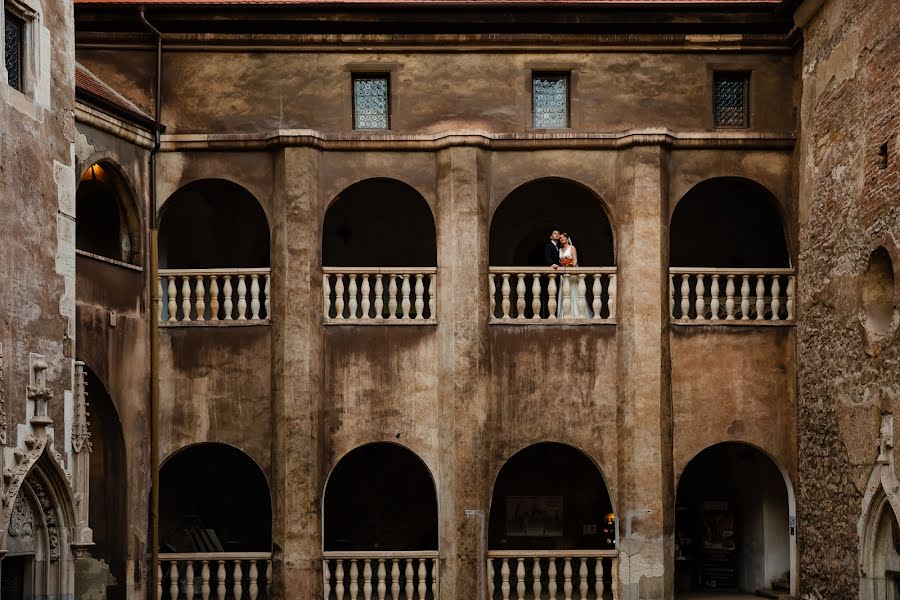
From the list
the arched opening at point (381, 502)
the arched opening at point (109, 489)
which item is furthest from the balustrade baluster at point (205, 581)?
the arched opening at point (381, 502)

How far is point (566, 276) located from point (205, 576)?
685cm

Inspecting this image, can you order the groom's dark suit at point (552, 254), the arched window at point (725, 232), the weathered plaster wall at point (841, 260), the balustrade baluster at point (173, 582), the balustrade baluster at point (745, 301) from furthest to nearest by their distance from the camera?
the arched window at point (725, 232) → the groom's dark suit at point (552, 254) → the balustrade baluster at point (745, 301) → the balustrade baluster at point (173, 582) → the weathered plaster wall at point (841, 260)

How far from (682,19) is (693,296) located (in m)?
5.05

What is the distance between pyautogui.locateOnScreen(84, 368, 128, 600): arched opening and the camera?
20188 millimetres

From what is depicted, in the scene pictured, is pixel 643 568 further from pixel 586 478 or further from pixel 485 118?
pixel 485 118

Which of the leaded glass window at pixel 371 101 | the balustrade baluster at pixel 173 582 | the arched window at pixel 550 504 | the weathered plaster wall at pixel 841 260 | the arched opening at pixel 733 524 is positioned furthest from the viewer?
the arched window at pixel 550 504

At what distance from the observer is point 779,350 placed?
851 inches

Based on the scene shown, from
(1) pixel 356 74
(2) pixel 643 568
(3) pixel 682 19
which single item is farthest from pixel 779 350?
(1) pixel 356 74

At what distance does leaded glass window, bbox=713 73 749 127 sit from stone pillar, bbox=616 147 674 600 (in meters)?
1.44

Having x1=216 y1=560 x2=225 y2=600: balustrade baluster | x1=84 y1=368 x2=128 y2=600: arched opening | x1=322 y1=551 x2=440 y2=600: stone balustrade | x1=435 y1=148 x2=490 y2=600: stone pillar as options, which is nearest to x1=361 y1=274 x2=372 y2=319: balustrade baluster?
x1=435 y1=148 x2=490 y2=600: stone pillar

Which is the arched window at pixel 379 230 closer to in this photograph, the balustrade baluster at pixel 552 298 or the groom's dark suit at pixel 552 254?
the groom's dark suit at pixel 552 254

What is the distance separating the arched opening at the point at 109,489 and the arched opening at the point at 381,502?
5.58 meters

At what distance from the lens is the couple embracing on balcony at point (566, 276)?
71.2 feet

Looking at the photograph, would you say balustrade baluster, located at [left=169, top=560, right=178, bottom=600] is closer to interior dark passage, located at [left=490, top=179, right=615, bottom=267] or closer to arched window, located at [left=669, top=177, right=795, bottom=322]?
interior dark passage, located at [left=490, top=179, right=615, bottom=267]
